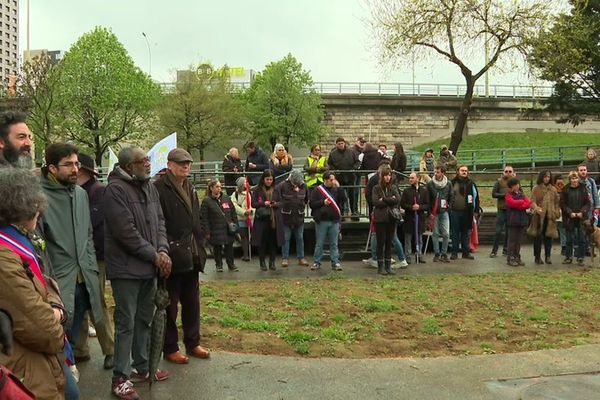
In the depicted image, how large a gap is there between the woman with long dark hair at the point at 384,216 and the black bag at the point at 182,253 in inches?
241

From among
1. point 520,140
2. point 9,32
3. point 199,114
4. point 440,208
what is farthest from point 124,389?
point 9,32

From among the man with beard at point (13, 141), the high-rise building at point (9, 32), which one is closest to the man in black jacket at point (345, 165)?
the man with beard at point (13, 141)

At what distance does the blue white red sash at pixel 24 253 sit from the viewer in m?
3.06

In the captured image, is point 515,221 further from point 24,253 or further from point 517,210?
point 24,253

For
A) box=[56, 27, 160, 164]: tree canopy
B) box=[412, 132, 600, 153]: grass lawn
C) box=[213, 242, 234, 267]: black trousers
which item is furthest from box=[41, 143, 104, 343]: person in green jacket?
box=[412, 132, 600, 153]: grass lawn

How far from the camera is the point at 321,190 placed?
11750mm

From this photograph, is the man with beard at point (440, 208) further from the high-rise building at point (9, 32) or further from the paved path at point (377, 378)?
the high-rise building at point (9, 32)

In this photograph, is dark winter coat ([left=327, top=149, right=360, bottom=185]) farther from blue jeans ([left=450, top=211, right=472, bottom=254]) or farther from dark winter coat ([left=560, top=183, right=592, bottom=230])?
dark winter coat ([left=560, top=183, right=592, bottom=230])

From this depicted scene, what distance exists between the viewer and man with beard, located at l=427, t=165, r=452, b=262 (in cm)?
1270

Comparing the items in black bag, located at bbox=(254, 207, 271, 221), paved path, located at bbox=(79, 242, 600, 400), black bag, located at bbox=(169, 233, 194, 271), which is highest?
black bag, located at bbox=(254, 207, 271, 221)

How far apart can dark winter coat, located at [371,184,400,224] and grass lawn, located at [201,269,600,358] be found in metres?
1.23

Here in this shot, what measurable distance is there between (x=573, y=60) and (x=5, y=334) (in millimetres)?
31667

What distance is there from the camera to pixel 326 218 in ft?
38.1

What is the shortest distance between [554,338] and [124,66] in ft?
140
